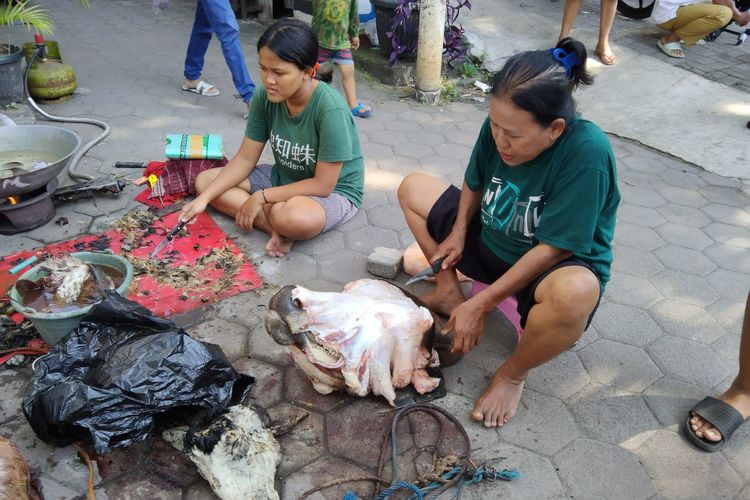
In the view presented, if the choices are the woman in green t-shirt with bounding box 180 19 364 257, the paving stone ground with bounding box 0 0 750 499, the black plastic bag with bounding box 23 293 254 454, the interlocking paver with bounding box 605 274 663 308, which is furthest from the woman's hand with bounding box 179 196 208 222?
the interlocking paver with bounding box 605 274 663 308

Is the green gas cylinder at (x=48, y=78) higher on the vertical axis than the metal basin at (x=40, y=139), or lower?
lower

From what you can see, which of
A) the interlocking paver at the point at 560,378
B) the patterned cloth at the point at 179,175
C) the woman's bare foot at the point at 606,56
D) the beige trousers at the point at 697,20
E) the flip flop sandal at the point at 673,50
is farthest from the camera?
the flip flop sandal at the point at 673,50

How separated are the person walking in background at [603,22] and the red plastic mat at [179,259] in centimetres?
441

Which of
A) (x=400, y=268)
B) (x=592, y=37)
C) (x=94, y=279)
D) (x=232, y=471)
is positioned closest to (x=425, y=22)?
(x=592, y=37)

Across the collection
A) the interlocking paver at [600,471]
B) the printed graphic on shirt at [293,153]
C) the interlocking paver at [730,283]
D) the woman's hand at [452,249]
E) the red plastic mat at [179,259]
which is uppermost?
the printed graphic on shirt at [293,153]

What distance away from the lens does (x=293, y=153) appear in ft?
10.0

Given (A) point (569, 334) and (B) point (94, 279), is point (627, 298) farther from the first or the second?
(B) point (94, 279)

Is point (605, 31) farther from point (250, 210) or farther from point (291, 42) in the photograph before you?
point (250, 210)

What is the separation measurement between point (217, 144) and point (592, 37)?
481 cm

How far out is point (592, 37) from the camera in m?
6.34

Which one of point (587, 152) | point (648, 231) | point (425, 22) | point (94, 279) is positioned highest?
point (587, 152)

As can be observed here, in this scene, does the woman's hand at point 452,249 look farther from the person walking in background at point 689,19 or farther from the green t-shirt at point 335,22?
the person walking in background at point 689,19

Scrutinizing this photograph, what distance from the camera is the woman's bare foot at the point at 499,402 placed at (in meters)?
2.16

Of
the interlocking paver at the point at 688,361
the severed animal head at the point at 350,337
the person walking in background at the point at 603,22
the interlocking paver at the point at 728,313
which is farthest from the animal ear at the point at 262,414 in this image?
the person walking in background at the point at 603,22
